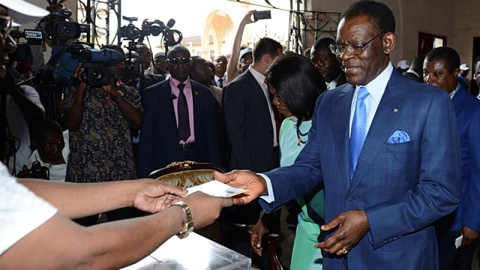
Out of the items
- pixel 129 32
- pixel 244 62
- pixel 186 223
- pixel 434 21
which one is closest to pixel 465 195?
pixel 186 223

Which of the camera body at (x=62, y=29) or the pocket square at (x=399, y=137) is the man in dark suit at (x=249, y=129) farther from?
the pocket square at (x=399, y=137)

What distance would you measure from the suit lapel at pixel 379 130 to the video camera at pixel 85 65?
7.54 ft

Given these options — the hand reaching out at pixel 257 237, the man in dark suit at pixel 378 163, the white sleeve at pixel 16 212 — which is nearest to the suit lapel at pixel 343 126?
the man in dark suit at pixel 378 163

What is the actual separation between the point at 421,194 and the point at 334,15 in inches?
366

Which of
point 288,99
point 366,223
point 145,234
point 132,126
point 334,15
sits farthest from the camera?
point 334,15

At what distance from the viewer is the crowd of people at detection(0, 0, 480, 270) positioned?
124 cm

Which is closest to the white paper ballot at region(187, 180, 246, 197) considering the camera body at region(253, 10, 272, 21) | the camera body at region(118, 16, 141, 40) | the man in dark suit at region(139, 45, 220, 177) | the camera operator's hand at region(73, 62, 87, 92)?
the camera operator's hand at region(73, 62, 87, 92)

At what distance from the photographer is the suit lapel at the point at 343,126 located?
75.1 inches

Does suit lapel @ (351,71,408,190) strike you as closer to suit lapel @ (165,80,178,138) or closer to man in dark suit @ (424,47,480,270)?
man in dark suit @ (424,47,480,270)

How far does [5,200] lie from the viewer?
1021mm

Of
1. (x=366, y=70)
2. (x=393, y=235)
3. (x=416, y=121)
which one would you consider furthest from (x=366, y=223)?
(x=366, y=70)

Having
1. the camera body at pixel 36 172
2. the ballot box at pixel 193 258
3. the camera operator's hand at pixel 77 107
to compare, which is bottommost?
the camera body at pixel 36 172

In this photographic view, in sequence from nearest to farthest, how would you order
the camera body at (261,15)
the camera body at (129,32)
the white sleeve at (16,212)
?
the white sleeve at (16,212)
the camera body at (129,32)
the camera body at (261,15)

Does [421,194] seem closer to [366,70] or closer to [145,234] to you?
[366,70]
